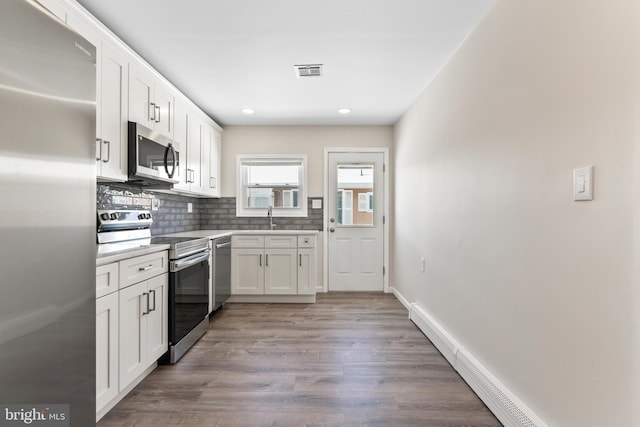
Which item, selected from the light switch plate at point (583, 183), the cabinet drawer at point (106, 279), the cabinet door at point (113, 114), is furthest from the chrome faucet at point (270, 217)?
the light switch plate at point (583, 183)

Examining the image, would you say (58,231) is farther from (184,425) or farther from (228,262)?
(228,262)

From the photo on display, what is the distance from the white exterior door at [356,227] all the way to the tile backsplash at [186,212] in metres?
0.30

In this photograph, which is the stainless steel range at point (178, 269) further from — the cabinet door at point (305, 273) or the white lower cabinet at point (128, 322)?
the cabinet door at point (305, 273)

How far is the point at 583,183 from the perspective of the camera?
121 cm

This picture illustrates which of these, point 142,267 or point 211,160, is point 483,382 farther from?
point 211,160

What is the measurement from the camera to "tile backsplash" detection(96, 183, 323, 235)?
2.65m

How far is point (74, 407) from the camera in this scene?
40.8 inches

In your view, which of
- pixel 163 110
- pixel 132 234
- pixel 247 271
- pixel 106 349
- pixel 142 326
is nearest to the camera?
pixel 106 349

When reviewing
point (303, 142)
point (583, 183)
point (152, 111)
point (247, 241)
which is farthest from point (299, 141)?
point (583, 183)

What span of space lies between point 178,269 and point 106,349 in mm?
820

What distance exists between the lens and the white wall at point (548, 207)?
108 centimetres

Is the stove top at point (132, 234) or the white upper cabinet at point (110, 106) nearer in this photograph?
the white upper cabinet at point (110, 106)

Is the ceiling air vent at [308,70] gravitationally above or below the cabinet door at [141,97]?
above

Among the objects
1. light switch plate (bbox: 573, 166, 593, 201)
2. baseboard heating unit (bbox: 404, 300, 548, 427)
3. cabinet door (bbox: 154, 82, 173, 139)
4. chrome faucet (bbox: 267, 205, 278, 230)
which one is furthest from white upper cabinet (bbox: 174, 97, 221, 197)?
light switch plate (bbox: 573, 166, 593, 201)
